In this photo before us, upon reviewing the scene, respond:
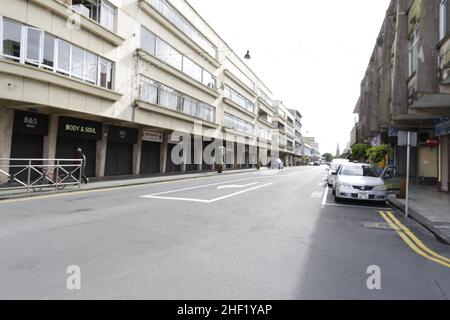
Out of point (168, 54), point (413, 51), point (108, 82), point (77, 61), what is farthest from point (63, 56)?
point (413, 51)

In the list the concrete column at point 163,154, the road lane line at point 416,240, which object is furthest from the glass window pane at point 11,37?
the concrete column at point 163,154

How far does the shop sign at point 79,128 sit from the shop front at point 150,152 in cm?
552

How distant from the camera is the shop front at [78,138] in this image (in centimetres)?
1919

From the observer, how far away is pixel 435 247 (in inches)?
266

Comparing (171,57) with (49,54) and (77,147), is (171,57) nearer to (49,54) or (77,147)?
(77,147)

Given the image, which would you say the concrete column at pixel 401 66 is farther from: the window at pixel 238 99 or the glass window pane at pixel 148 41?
the window at pixel 238 99

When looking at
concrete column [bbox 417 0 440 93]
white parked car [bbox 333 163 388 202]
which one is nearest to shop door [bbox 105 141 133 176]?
white parked car [bbox 333 163 388 202]

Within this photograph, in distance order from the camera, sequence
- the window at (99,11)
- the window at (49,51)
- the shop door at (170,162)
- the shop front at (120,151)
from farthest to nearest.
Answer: the shop door at (170,162) → the shop front at (120,151) → the window at (99,11) → the window at (49,51)

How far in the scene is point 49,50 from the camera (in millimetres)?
16203

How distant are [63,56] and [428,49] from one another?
15832 millimetres

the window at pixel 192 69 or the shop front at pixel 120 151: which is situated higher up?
the window at pixel 192 69

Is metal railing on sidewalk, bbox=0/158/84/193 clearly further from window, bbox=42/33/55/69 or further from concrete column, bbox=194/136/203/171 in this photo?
concrete column, bbox=194/136/203/171
